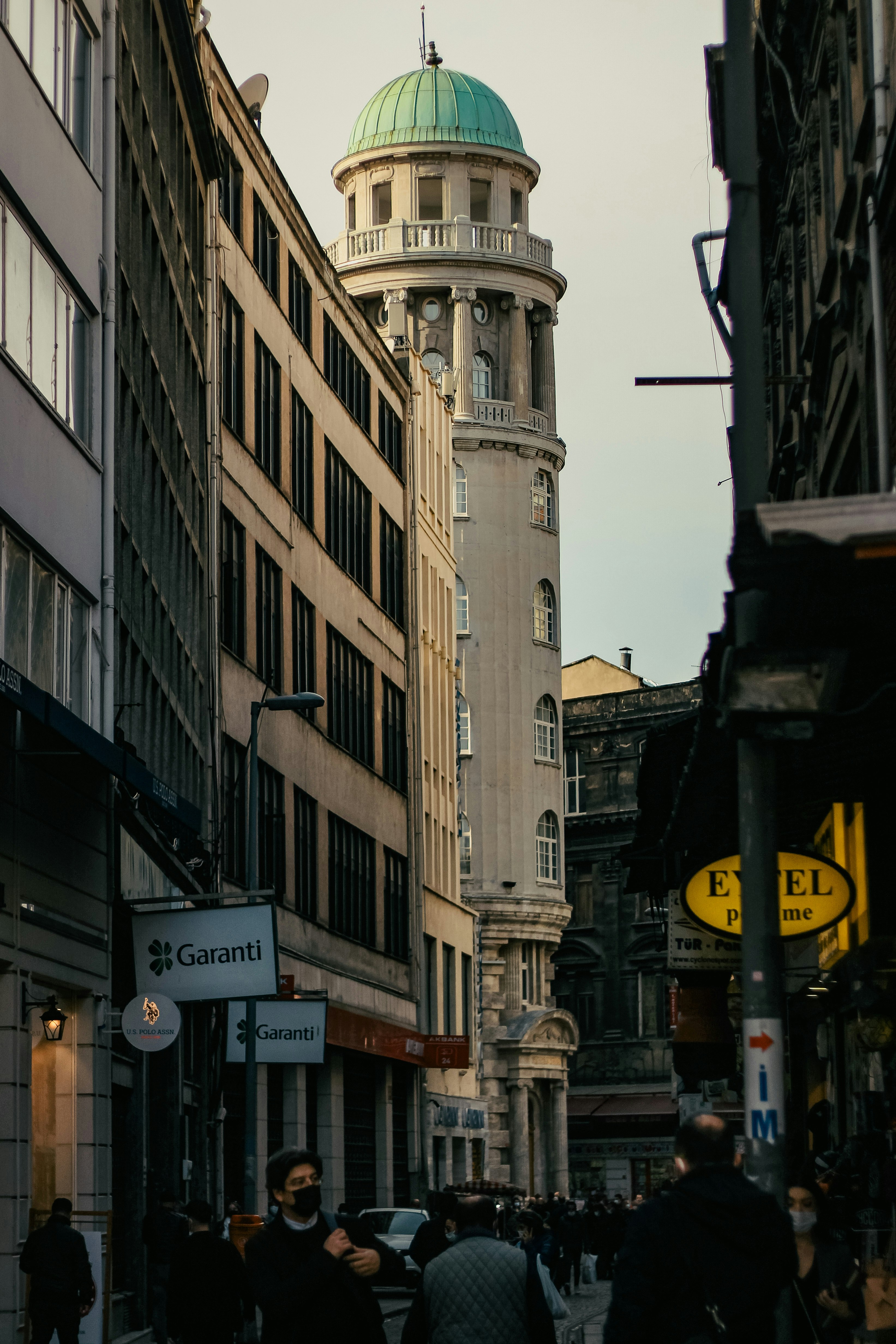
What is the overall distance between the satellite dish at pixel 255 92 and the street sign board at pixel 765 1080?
3850 centimetres

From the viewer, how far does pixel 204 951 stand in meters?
24.5

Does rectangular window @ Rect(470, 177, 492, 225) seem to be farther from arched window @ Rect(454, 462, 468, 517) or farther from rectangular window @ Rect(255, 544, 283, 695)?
rectangular window @ Rect(255, 544, 283, 695)

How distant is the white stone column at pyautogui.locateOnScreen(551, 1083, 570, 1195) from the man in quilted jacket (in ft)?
210

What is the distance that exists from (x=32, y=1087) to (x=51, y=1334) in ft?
14.7

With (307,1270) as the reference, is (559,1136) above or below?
below

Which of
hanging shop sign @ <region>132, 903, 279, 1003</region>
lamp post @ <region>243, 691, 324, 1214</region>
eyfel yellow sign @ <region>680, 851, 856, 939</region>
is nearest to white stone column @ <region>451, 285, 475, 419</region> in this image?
lamp post @ <region>243, 691, 324, 1214</region>

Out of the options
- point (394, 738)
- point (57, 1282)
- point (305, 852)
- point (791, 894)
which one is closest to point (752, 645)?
point (791, 894)

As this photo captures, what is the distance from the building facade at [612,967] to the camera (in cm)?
8144

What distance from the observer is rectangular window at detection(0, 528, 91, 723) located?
2020 cm

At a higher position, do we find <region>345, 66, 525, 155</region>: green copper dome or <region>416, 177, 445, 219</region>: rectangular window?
<region>345, 66, 525, 155</region>: green copper dome

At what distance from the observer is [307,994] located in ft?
129

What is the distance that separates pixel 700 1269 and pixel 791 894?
6.84 m

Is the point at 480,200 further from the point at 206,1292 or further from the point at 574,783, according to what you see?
the point at 206,1292

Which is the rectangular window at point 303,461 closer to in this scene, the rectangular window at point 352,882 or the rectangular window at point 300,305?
the rectangular window at point 300,305
